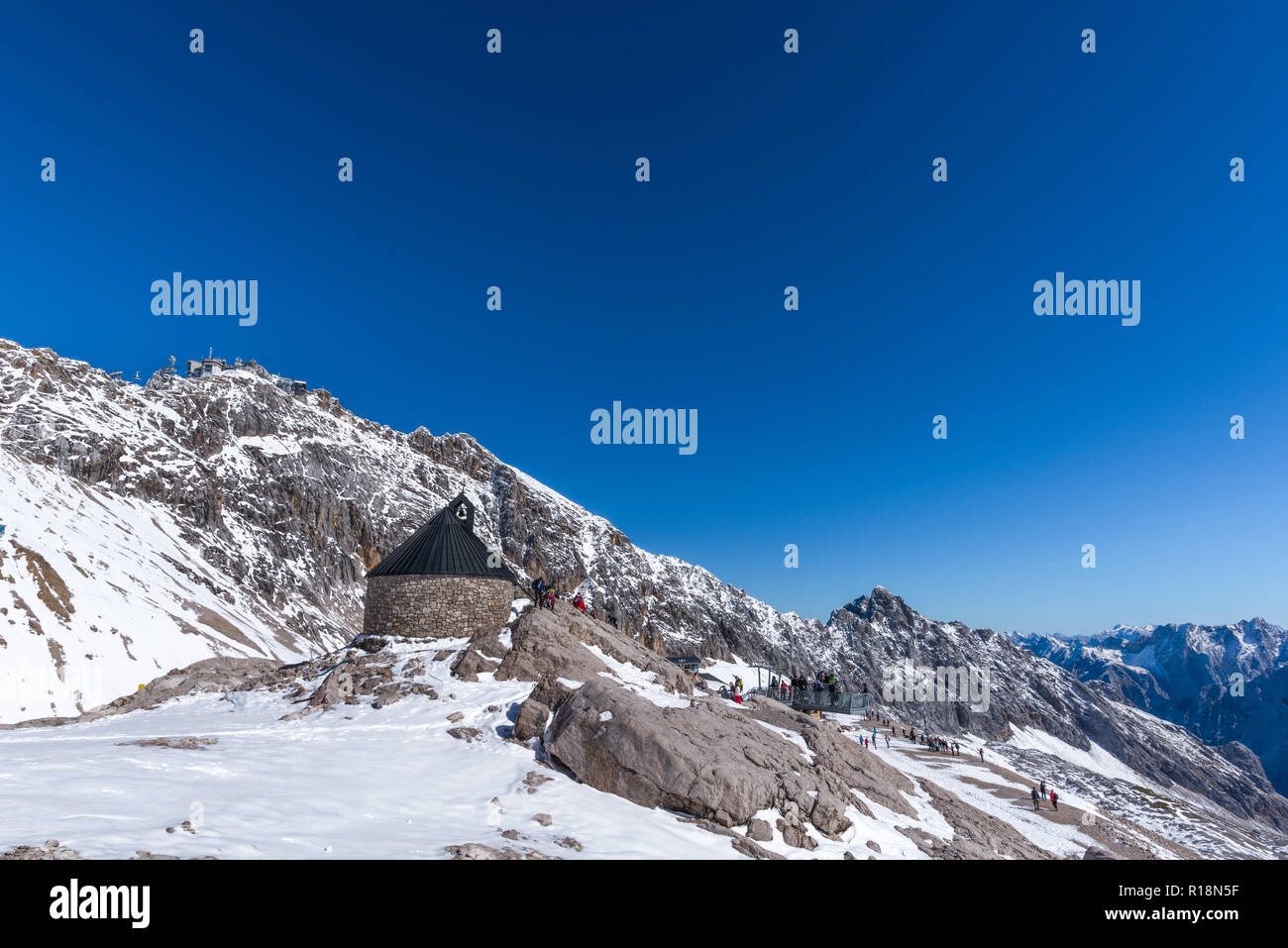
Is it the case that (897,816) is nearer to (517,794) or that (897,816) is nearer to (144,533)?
(517,794)

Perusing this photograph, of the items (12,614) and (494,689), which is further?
(12,614)

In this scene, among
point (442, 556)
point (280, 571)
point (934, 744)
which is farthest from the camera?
point (280, 571)

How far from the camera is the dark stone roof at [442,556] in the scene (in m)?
28.7

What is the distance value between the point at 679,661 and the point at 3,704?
179 feet

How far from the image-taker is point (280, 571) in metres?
120
